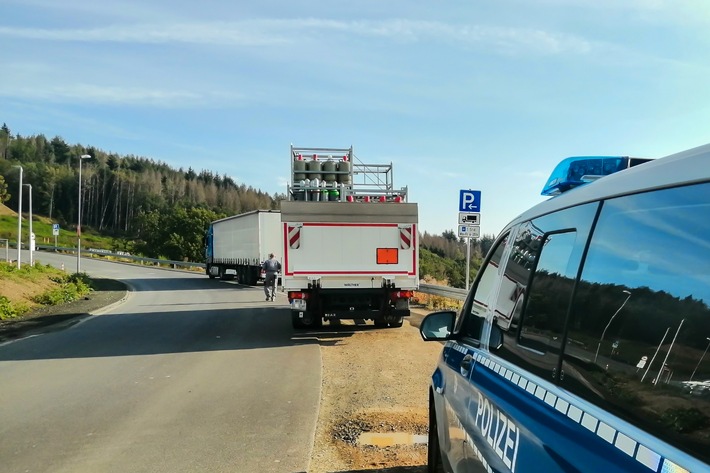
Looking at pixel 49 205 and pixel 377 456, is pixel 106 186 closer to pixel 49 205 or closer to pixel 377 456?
pixel 49 205

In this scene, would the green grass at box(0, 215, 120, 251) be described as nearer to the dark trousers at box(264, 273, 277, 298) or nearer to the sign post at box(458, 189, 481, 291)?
the dark trousers at box(264, 273, 277, 298)

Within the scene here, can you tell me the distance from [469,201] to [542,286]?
41.9 ft

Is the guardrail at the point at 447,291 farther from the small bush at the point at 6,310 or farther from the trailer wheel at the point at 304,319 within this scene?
the small bush at the point at 6,310

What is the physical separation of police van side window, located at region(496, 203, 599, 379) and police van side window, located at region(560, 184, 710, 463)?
95 mm

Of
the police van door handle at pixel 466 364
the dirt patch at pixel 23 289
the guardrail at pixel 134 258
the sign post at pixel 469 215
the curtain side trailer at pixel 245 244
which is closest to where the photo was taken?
the police van door handle at pixel 466 364

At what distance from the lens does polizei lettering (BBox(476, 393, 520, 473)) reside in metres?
2.11

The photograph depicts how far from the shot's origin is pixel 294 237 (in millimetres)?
13023

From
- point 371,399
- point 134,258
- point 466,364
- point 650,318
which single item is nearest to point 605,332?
point 650,318

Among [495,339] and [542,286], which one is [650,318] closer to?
[542,286]

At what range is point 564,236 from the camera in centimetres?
221

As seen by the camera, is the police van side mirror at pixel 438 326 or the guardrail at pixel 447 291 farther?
the guardrail at pixel 447 291

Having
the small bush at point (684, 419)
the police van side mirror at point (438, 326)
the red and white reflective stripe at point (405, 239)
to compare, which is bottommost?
the police van side mirror at point (438, 326)

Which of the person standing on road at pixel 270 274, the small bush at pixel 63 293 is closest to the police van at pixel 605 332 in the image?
the person standing on road at pixel 270 274

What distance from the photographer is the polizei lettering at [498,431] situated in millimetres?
2110
